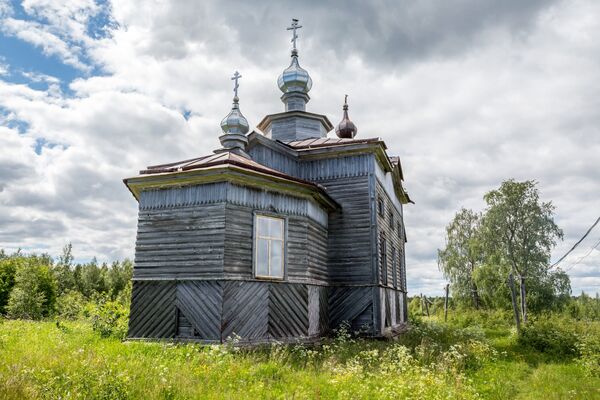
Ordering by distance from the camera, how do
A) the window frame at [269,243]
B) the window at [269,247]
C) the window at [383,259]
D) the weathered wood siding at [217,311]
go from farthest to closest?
the window at [383,259] → the window at [269,247] → the window frame at [269,243] → the weathered wood siding at [217,311]

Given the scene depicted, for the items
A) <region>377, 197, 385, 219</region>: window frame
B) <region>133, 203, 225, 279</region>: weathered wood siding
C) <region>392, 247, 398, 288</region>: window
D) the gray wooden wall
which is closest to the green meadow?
the gray wooden wall

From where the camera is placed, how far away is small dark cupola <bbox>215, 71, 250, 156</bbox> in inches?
620

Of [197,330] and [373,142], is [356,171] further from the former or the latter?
[197,330]

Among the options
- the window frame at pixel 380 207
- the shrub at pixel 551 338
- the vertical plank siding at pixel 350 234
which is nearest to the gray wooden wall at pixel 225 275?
the vertical plank siding at pixel 350 234

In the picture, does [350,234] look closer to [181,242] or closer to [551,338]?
[181,242]

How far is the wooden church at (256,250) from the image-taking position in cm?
1066

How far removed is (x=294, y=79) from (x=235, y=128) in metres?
5.91

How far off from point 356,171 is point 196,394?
10152mm

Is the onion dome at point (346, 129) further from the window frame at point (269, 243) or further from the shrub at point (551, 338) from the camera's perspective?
the shrub at point (551, 338)

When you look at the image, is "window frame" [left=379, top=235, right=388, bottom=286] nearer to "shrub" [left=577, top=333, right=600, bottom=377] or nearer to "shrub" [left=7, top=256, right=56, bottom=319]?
"shrub" [left=577, top=333, right=600, bottom=377]

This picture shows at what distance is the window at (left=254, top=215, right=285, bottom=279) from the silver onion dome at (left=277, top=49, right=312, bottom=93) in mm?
10748

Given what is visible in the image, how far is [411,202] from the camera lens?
24.0m

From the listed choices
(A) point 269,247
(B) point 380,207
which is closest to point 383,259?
(B) point 380,207

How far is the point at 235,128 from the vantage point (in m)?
16.2
